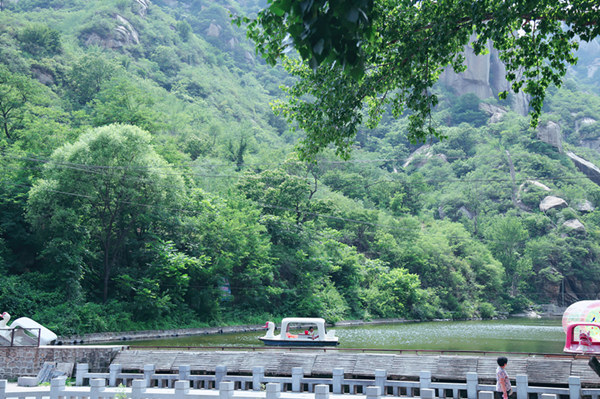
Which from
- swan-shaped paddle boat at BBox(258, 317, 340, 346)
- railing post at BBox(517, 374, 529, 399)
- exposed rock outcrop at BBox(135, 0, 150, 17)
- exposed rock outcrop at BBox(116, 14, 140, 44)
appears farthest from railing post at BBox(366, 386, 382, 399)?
exposed rock outcrop at BBox(135, 0, 150, 17)

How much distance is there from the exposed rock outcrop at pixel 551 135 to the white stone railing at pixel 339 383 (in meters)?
87.9

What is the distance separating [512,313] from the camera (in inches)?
2272

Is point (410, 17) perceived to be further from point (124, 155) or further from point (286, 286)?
point (286, 286)

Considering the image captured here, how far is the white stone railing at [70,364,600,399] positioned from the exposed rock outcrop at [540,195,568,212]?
221ft

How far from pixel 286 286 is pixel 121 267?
13.0 metres

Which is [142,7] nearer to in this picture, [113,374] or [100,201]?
[100,201]

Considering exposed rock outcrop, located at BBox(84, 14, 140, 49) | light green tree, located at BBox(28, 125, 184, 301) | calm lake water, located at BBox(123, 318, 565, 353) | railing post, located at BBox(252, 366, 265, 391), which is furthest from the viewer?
exposed rock outcrop, located at BBox(84, 14, 140, 49)

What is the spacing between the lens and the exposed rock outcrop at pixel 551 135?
3457 inches

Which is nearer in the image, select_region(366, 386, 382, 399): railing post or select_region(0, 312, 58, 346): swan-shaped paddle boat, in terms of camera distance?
select_region(366, 386, 382, 399): railing post

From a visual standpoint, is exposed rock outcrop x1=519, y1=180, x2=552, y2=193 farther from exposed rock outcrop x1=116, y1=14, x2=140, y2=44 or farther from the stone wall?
the stone wall

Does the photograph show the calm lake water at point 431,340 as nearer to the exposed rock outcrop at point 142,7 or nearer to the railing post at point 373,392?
A: the railing post at point 373,392

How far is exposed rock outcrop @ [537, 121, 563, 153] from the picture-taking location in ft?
288

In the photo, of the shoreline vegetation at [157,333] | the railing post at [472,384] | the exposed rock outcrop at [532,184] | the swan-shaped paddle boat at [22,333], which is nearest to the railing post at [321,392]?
the railing post at [472,384]

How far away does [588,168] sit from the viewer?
86000mm
